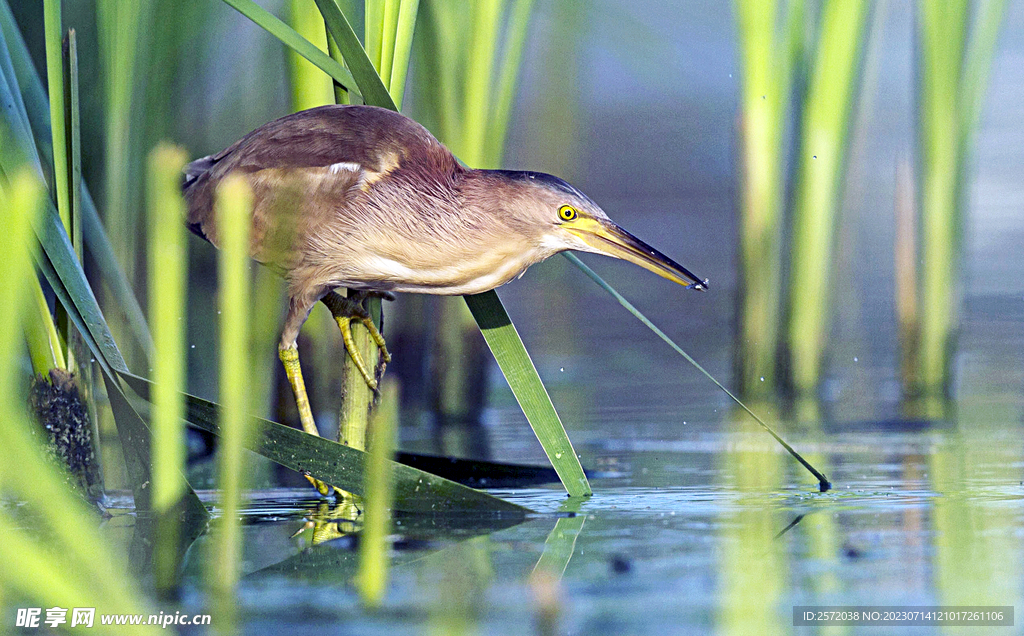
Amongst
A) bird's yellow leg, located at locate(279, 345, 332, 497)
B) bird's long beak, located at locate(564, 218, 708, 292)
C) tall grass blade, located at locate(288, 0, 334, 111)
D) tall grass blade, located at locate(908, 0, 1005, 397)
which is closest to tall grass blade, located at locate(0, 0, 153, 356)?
bird's yellow leg, located at locate(279, 345, 332, 497)

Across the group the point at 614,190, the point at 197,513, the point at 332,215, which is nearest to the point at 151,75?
the point at 332,215

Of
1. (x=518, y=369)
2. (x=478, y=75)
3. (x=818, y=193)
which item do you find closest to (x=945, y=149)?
(x=818, y=193)

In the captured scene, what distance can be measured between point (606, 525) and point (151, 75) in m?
2.31

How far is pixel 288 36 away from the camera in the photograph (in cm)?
234

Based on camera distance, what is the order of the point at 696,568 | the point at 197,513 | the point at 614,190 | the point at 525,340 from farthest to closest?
the point at 614,190 → the point at 525,340 → the point at 197,513 → the point at 696,568

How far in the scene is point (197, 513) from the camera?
2.09m

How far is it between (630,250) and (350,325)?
2.58 feet

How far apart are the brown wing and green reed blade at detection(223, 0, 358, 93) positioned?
0.49 feet

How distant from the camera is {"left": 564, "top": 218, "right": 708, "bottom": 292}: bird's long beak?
2.53 meters

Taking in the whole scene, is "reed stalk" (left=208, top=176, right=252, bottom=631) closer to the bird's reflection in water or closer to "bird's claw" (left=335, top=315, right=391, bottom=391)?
the bird's reflection in water

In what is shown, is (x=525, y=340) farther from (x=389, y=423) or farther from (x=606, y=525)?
(x=389, y=423)

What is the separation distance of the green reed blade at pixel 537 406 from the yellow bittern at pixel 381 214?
0.18 metres

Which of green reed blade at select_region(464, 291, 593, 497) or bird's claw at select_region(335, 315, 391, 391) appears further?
bird's claw at select_region(335, 315, 391, 391)

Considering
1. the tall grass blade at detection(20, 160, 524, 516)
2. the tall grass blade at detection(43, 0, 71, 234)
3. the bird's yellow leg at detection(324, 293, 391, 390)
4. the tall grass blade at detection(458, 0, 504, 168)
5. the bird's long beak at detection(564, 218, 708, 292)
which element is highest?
the tall grass blade at detection(458, 0, 504, 168)
